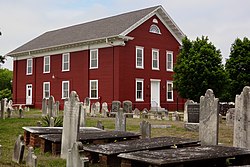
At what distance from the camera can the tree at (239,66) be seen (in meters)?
30.8

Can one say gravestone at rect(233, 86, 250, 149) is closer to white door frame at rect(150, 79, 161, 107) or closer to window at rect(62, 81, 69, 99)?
white door frame at rect(150, 79, 161, 107)

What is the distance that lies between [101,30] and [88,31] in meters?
2.58

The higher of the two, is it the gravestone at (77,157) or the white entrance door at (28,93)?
the white entrance door at (28,93)

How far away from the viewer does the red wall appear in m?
34.2

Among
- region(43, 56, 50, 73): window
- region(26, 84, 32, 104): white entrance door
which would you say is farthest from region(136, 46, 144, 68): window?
region(26, 84, 32, 104): white entrance door

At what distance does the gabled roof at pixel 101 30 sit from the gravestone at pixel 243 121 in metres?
23.4

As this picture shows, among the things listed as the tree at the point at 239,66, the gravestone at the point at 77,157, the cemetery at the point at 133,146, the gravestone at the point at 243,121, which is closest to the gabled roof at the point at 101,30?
the tree at the point at 239,66

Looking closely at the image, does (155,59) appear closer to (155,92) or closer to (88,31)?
(155,92)

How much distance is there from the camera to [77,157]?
791cm

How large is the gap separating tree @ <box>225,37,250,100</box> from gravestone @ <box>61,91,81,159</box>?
2251 cm

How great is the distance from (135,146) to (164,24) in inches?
1192

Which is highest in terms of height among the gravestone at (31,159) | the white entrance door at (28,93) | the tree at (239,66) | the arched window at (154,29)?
the arched window at (154,29)

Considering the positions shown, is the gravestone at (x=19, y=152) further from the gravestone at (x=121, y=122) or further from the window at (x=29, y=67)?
the window at (x=29, y=67)

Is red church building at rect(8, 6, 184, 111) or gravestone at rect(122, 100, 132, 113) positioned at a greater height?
red church building at rect(8, 6, 184, 111)
